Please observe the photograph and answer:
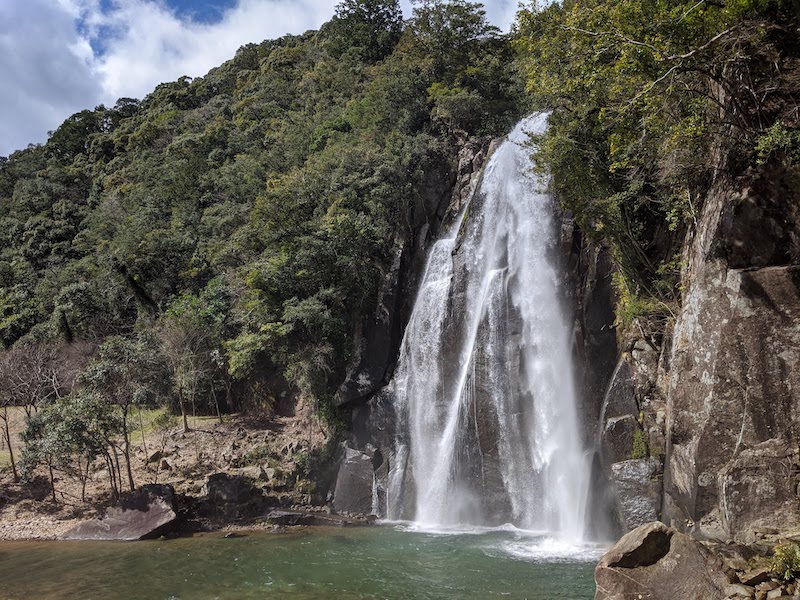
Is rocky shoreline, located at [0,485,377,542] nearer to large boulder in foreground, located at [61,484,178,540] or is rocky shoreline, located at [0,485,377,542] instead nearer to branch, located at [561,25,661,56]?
large boulder in foreground, located at [61,484,178,540]

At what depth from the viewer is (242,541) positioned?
1841 centimetres

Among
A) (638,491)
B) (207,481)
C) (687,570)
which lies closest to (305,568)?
(207,481)

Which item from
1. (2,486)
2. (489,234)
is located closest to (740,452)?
(489,234)

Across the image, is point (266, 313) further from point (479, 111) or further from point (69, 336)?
point (69, 336)

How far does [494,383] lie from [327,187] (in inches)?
571

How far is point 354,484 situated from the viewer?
73.9 feet

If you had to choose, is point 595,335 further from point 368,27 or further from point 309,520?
point 368,27

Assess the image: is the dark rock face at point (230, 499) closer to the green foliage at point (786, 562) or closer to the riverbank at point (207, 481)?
the riverbank at point (207, 481)

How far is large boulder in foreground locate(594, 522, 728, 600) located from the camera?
9039 millimetres

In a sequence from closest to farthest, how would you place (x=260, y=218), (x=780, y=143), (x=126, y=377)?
(x=780, y=143) < (x=126, y=377) < (x=260, y=218)

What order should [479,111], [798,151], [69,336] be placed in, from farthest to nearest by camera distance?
[69,336] → [479,111] → [798,151]

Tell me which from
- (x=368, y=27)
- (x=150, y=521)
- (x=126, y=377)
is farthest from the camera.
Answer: (x=368, y=27)

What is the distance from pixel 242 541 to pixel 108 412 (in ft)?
23.5

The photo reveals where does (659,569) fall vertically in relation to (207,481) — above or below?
above
